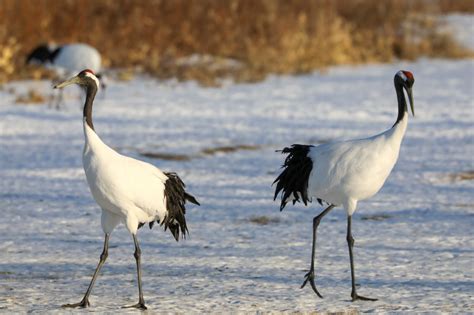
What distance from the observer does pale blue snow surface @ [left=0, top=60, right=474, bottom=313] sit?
575 centimetres

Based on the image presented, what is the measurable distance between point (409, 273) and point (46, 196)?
3.75 m

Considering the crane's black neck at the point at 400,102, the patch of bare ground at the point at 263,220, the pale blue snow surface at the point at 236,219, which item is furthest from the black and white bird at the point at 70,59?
the crane's black neck at the point at 400,102

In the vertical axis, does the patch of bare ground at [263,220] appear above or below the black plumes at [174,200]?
below

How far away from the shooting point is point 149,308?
5.40 meters

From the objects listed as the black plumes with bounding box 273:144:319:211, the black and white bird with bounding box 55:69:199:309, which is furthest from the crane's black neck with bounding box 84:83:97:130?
the black plumes with bounding box 273:144:319:211

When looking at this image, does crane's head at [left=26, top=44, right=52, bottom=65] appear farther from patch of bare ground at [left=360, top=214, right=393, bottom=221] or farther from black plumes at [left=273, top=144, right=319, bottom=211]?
black plumes at [left=273, top=144, right=319, bottom=211]

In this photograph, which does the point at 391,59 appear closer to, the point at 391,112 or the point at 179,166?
the point at 391,112

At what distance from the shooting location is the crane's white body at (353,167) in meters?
5.70

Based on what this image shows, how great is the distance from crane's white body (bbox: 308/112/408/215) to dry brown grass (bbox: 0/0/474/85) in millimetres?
11846

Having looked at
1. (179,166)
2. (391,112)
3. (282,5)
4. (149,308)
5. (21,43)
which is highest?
(282,5)

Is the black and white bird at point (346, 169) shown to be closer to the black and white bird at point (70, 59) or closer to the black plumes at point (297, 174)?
the black plumes at point (297, 174)

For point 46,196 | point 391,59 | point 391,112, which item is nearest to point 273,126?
point 391,112

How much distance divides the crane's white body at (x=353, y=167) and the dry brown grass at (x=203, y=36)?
11.8m

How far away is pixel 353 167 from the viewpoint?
18.7ft
